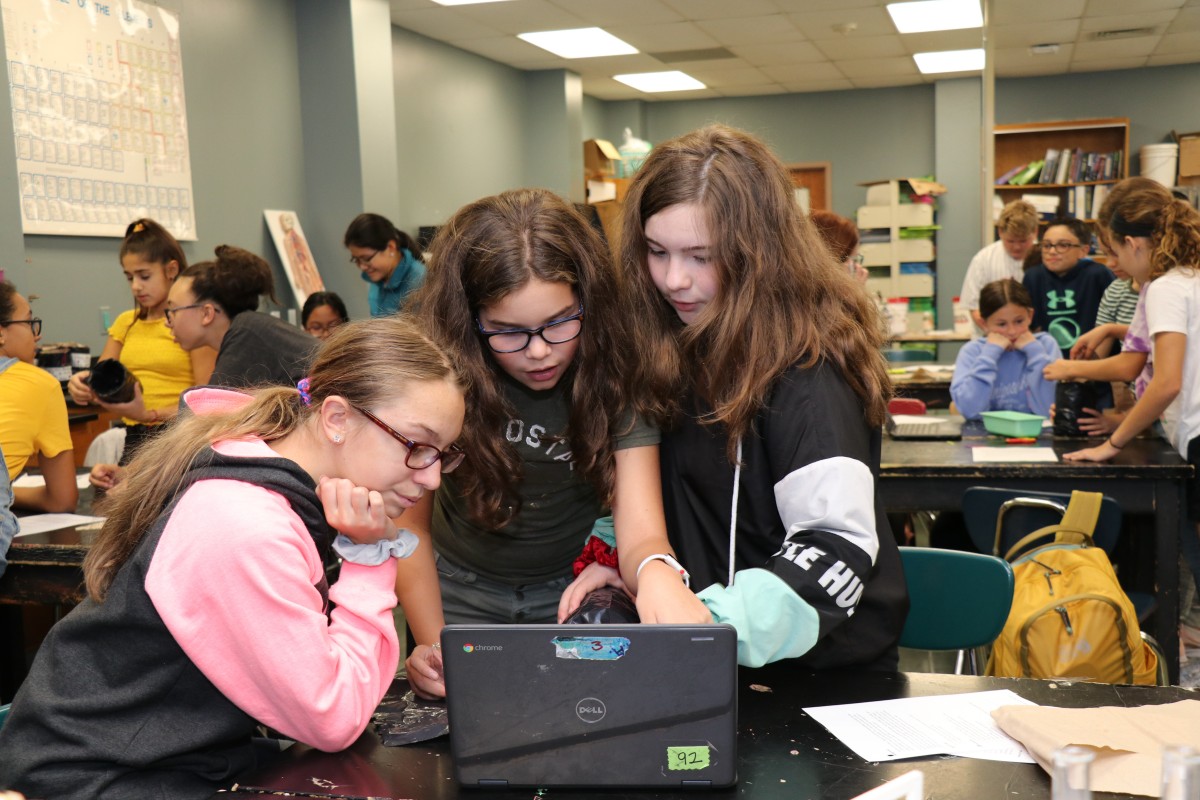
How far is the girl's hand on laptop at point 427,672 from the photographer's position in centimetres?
139

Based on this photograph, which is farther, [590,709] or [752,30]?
[752,30]

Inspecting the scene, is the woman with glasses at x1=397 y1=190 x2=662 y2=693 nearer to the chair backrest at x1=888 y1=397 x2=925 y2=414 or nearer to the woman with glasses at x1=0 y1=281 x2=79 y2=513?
the woman with glasses at x1=0 y1=281 x2=79 y2=513

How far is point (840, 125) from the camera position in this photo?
10227 millimetres

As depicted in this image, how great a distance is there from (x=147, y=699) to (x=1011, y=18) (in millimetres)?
7353

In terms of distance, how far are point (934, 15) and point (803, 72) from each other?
2117 mm

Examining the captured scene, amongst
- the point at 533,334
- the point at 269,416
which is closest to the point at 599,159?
the point at 533,334

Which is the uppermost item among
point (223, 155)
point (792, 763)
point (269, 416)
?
point (223, 155)

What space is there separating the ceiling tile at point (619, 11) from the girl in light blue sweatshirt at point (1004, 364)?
3449mm

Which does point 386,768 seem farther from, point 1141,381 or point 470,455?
point 1141,381

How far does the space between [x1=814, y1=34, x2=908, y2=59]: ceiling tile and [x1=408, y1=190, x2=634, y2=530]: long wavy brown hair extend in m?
6.88

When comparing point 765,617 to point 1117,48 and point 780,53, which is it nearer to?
point 780,53

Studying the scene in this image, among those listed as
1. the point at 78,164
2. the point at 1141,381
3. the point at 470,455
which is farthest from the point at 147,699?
the point at 78,164

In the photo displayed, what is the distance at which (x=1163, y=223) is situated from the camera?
3221mm

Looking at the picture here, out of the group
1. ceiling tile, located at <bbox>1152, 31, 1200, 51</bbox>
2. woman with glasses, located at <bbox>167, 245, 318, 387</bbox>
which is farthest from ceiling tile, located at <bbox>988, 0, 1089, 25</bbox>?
woman with glasses, located at <bbox>167, 245, 318, 387</bbox>
